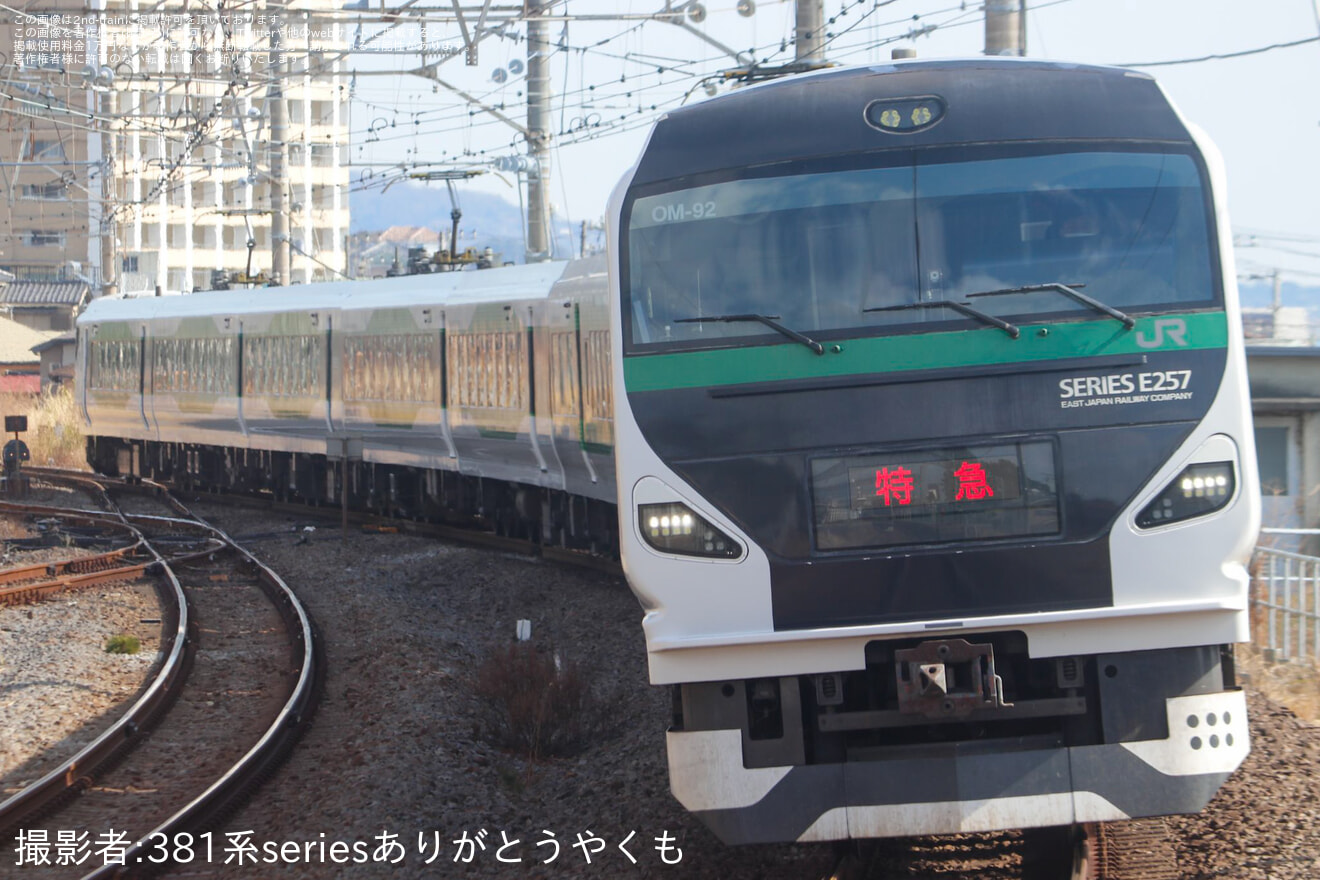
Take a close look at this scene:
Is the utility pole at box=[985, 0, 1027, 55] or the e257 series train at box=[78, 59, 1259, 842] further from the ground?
the utility pole at box=[985, 0, 1027, 55]

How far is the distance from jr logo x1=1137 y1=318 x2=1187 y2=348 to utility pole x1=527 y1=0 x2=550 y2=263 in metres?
14.7

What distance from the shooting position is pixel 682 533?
17.2 feet

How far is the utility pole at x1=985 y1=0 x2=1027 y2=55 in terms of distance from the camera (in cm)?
994

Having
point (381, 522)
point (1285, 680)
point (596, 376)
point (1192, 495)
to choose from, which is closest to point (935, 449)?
point (1192, 495)

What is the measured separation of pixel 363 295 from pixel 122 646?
31.8ft

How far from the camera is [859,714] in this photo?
5.21 m

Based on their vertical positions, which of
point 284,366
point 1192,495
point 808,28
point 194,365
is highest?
point 808,28

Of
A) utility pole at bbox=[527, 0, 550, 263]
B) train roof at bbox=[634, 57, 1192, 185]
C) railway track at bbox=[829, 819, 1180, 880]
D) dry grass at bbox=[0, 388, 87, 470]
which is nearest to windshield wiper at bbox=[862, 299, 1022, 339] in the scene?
train roof at bbox=[634, 57, 1192, 185]

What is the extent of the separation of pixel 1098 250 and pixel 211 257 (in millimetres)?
70021

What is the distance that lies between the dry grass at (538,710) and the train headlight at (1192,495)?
4611mm

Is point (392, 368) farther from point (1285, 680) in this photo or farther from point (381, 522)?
point (1285, 680)

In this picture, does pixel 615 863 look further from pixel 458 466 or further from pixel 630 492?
pixel 458 466

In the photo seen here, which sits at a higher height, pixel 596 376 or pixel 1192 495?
pixel 596 376

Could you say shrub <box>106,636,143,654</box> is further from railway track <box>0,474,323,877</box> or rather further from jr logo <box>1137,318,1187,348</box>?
jr logo <box>1137,318,1187,348</box>
